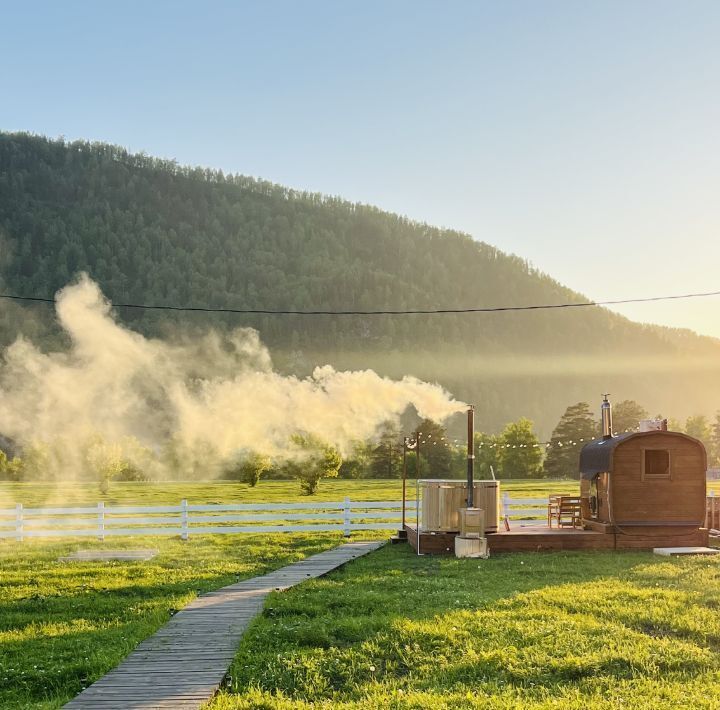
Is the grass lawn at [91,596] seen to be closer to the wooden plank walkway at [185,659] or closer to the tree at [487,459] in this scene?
the wooden plank walkway at [185,659]

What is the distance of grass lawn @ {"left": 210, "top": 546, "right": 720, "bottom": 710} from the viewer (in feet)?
25.6

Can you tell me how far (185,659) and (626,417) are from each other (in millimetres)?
71182

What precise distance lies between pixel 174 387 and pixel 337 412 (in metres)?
101

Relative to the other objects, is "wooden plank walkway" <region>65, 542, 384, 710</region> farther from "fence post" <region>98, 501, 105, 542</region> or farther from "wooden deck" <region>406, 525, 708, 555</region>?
"fence post" <region>98, 501, 105, 542</region>

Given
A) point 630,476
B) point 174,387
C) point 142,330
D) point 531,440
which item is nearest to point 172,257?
point 142,330

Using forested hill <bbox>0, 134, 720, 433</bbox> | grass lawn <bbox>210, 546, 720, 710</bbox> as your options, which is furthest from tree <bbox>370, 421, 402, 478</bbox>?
forested hill <bbox>0, 134, 720, 433</bbox>

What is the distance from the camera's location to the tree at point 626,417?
7375 cm

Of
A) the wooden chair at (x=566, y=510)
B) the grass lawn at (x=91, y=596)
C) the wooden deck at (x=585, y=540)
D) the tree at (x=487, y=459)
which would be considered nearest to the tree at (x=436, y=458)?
the tree at (x=487, y=459)

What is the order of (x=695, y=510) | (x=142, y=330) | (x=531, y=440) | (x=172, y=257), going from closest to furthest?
(x=695, y=510) < (x=531, y=440) < (x=142, y=330) < (x=172, y=257)

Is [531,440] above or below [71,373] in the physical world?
below

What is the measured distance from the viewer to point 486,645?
9.49m

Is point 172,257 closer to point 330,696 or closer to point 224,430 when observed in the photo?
point 224,430

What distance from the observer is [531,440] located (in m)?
65.6

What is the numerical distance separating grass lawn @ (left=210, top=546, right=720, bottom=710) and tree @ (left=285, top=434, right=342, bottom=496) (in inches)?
870
